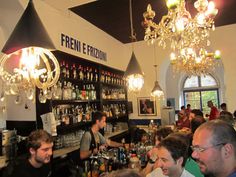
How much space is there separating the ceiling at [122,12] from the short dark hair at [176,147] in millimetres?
3312

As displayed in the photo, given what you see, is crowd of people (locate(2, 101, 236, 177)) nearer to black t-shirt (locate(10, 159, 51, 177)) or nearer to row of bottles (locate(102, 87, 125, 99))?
black t-shirt (locate(10, 159, 51, 177))

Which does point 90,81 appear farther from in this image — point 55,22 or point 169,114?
point 169,114

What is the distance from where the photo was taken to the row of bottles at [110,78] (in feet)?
18.9

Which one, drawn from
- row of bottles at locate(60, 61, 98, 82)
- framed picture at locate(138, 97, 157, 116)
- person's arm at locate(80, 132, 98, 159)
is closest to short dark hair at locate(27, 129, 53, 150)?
person's arm at locate(80, 132, 98, 159)

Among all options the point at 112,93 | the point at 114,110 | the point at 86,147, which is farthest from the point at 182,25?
the point at 114,110

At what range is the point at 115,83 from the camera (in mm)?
6430

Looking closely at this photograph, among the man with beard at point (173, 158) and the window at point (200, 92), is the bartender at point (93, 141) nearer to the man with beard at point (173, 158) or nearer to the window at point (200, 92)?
the man with beard at point (173, 158)

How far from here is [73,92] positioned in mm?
4508

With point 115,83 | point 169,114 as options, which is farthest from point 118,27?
point 169,114

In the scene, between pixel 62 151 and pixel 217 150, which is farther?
pixel 62 151

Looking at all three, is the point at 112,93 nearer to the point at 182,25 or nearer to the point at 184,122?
the point at 184,122

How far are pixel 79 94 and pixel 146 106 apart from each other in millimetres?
3066

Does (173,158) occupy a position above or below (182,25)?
below

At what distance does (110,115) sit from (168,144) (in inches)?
155
